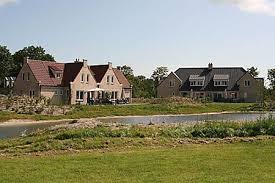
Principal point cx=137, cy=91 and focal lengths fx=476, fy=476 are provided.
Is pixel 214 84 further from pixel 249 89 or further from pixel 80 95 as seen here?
pixel 80 95

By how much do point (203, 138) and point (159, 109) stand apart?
1393 inches

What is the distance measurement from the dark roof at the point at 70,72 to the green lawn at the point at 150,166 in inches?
1870

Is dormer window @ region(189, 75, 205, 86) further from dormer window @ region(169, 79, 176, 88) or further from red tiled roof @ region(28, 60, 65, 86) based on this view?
red tiled roof @ region(28, 60, 65, 86)

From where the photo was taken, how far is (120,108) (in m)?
49.1

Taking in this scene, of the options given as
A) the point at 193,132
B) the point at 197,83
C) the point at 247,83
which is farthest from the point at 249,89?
the point at 193,132

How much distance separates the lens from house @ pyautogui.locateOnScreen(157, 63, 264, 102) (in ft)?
247

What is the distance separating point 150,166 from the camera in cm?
1109

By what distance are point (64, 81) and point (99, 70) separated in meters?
7.41

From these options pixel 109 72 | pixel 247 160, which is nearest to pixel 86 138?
pixel 247 160

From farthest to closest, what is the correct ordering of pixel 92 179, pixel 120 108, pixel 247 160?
pixel 120 108 < pixel 247 160 < pixel 92 179

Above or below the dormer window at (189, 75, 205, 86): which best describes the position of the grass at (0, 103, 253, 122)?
below

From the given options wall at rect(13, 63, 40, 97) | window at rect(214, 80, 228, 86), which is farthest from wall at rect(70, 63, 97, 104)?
window at rect(214, 80, 228, 86)

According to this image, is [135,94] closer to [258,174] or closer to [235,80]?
[235,80]

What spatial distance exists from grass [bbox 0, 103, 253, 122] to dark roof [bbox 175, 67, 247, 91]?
18.0 meters
